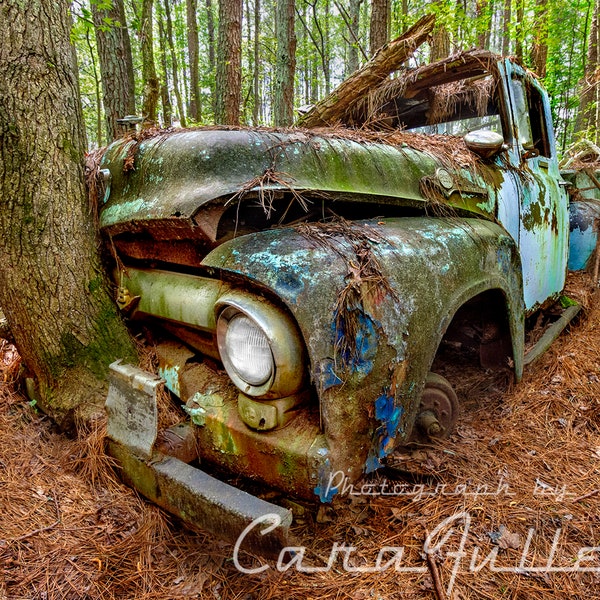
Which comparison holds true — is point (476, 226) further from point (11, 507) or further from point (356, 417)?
point (11, 507)

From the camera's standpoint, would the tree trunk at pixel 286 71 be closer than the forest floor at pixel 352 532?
No

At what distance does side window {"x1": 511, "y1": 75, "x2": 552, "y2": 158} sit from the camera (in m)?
2.80

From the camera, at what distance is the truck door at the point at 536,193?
8.76 feet

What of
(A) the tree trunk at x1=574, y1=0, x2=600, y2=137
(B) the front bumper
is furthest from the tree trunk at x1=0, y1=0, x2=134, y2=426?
(A) the tree trunk at x1=574, y1=0, x2=600, y2=137

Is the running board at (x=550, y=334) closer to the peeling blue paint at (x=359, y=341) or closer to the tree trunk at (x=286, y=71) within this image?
the peeling blue paint at (x=359, y=341)

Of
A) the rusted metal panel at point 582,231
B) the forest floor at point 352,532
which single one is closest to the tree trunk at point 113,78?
the forest floor at point 352,532

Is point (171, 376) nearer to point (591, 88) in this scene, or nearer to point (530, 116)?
point (530, 116)

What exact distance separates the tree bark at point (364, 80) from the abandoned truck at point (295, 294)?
39.5 inches

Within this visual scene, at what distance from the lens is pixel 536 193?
2793 millimetres

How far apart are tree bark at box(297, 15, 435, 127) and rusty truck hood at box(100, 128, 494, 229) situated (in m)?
1.30

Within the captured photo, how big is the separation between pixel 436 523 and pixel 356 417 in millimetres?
581

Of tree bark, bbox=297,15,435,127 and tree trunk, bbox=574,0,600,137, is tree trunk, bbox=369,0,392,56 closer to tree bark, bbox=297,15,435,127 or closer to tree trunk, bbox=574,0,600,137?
tree bark, bbox=297,15,435,127

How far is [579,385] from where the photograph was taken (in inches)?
102

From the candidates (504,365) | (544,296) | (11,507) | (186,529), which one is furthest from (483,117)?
(11,507)
